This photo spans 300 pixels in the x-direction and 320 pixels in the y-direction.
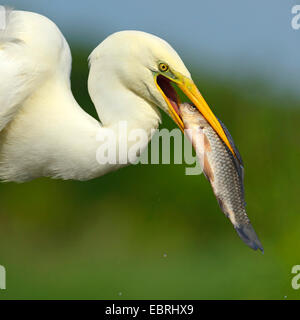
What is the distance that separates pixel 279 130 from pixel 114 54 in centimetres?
494

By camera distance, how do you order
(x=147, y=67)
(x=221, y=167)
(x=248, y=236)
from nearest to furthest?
1. (x=248, y=236)
2. (x=221, y=167)
3. (x=147, y=67)

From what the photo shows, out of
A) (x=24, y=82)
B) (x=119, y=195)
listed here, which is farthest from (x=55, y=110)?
(x=119, y=195)

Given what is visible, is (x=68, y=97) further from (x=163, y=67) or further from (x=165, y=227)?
(x=165, y=227)

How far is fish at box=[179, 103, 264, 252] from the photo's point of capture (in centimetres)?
204

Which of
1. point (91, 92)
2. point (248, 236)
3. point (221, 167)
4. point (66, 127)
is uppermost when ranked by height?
point (91, 92)

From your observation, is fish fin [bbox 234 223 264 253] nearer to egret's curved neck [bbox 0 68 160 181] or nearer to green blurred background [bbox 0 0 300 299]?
egret's curved neck [bbox 0 68 160 181]

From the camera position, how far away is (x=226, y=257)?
748cm

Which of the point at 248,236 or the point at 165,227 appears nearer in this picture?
the point at 248,236

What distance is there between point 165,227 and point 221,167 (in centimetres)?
472

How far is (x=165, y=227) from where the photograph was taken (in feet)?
22.2

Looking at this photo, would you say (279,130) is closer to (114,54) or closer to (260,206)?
(260,206)

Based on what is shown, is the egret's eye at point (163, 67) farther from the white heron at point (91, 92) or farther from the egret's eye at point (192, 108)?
the egret's eye at point (192, 108)

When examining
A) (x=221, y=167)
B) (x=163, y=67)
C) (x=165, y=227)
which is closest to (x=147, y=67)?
(x=163, y=67)

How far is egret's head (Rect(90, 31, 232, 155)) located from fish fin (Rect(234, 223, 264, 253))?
35 cm
